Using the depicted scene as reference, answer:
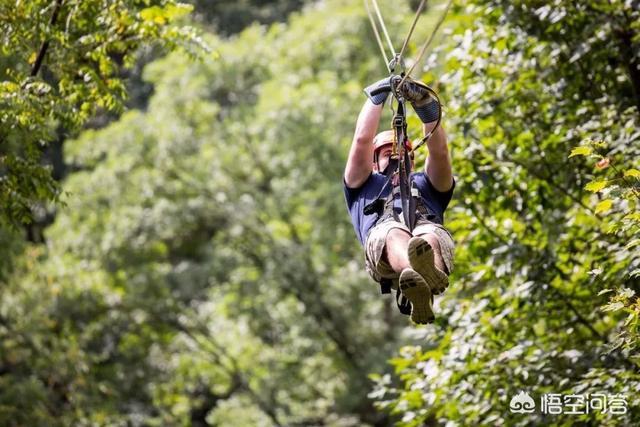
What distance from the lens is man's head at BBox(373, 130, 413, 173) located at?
20.0 ft

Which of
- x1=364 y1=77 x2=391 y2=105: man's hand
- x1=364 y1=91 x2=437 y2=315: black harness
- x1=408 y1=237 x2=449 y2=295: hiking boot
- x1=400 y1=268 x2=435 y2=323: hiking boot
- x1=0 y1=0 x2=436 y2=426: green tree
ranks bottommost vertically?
x1=400 y1=268 x2=435 y2=323: hiking boot

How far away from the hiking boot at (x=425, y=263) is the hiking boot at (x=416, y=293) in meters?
0.05

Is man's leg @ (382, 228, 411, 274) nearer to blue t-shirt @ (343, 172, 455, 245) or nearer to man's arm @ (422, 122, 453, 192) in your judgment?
blue t-shirt @ (343, 172, 455, 245)

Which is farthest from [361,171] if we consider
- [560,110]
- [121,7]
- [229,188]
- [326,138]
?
[229,188]

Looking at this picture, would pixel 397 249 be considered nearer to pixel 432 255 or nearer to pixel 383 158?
pixel 432 255

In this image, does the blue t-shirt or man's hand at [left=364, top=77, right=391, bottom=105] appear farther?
the blue t-shirt

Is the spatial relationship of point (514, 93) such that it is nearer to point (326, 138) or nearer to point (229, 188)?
point (326, 138)

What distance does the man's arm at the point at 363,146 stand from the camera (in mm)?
5723

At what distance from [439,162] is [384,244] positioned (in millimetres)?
697

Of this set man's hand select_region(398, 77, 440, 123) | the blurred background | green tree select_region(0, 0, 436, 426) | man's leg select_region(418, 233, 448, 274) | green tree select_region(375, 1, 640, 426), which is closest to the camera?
man's leg select_region(418, 233, 448, 274)

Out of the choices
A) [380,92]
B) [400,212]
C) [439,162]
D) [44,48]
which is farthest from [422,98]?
[44,48]

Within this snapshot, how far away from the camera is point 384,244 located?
5.38 metres

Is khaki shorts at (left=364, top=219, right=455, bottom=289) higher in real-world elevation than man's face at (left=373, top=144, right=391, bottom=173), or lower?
lower

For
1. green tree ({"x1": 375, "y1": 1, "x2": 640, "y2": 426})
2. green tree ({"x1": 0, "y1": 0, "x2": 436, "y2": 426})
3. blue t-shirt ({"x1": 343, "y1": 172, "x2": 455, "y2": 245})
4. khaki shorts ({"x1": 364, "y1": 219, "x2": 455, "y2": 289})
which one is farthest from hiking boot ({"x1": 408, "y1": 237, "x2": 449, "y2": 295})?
green tree ({"x1": 0, "y1": 0, "x2": 436, "y2": 426})
